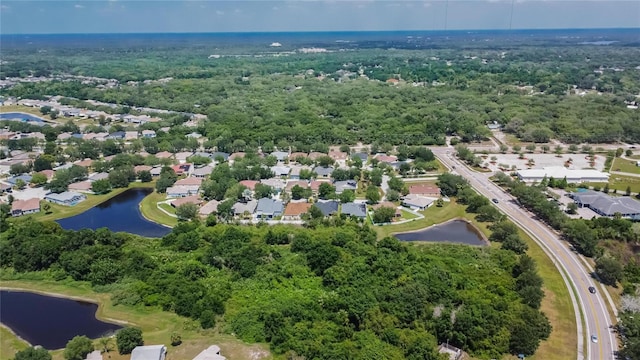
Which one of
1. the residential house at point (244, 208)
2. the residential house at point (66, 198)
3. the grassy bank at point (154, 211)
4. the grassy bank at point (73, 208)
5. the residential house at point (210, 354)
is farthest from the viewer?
the residential house at point (66, 198)

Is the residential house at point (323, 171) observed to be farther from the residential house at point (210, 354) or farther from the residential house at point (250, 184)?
the residential house at point (210, 354)

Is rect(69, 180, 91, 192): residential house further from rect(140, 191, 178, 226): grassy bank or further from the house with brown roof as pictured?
the house with brown roof

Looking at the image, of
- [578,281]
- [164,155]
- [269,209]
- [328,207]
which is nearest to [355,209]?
[328,207]

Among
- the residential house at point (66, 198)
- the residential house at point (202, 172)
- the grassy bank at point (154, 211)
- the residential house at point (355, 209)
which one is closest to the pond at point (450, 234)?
the residential house at point (355, 209)

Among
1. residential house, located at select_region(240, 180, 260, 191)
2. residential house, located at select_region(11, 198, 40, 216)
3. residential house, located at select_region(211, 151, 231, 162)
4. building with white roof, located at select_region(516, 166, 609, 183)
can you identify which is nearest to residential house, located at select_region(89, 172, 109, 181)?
residential house, located at select_region(11, 198, 40, 216)

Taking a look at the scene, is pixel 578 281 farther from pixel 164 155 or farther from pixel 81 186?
pixel 164 155

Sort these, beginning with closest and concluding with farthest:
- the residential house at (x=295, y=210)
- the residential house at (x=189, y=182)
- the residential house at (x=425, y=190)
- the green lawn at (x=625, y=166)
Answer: the residential house at (x=295, y=210), the residential house at (x=425, y=190), the residential house at (x=189, y=182), the green lawn at (x=625, y=166)

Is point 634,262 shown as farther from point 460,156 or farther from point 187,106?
point 187,106
